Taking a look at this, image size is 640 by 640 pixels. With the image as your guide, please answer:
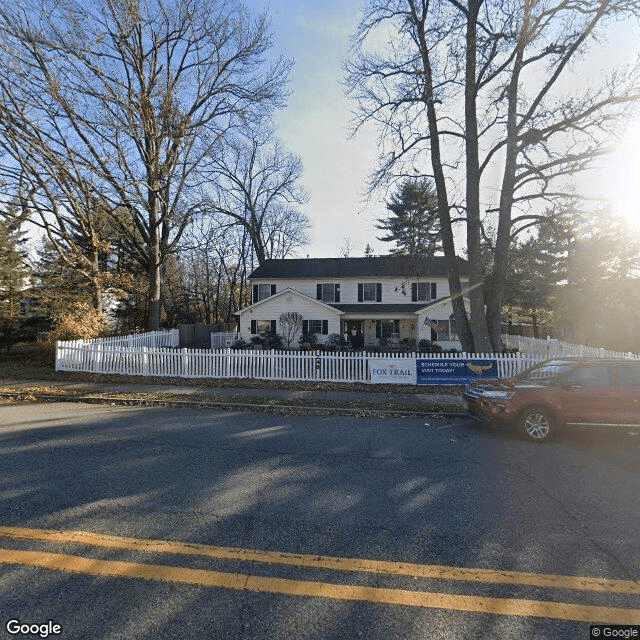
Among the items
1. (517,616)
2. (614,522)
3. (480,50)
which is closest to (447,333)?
(480,50)

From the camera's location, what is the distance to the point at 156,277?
68.8ft

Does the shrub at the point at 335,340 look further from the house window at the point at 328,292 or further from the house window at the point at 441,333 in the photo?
the house window at the point at 441,333

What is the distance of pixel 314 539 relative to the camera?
322 cm

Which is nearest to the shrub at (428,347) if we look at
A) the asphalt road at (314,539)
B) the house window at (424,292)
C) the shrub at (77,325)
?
the house window at (424,292)

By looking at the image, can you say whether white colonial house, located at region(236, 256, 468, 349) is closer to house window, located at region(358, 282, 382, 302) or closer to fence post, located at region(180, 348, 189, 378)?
house window, located at region(358, 282, 382, 302)

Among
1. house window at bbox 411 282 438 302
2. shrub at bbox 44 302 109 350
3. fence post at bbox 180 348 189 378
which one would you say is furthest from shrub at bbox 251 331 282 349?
house window at bbox 411 282 438 302

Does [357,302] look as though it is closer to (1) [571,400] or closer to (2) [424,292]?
(2) [424,292]

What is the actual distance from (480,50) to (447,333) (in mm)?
14535

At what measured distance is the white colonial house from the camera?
74.3 feet

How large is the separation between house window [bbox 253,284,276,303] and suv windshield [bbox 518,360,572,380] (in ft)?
65.7

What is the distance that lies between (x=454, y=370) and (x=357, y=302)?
45.1 feet

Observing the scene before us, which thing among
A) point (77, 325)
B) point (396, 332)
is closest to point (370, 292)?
point (396, 332)

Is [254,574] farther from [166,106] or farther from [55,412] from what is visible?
[166,106]

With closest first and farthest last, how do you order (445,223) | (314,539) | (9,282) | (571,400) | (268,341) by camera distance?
(314,539)
(571,400)
(445,223)
(9,282)
(268,341)
